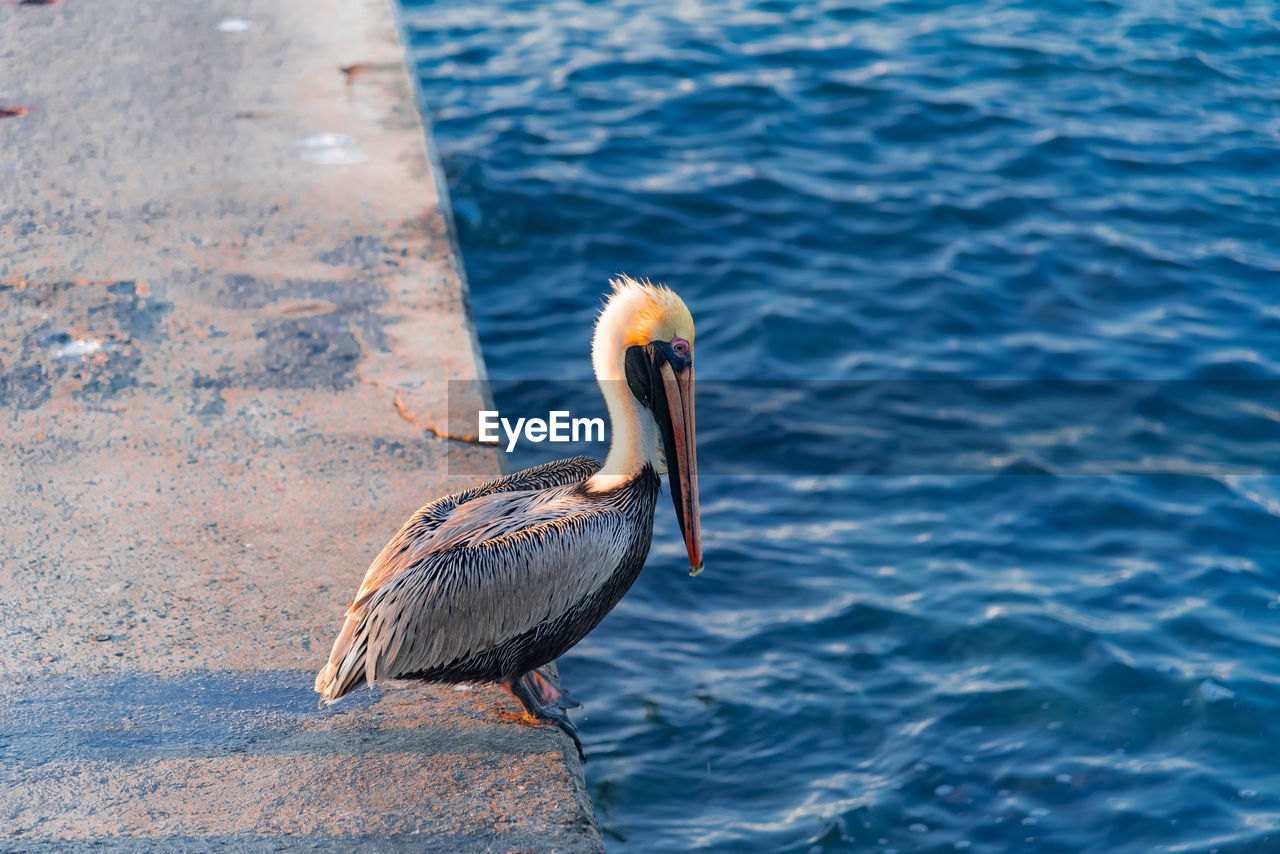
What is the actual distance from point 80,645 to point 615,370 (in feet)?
5.10

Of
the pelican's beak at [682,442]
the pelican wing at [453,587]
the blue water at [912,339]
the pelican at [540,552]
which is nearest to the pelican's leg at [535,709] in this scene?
the pelican at [540,552]

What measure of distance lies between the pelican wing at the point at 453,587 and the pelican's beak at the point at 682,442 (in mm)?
266

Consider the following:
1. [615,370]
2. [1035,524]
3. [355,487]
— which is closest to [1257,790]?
[1035,524]

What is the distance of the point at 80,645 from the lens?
10.3 ft

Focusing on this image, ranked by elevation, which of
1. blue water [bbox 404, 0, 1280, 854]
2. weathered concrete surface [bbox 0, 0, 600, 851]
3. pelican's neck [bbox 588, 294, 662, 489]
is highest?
pelican's neck [bbox 588, 294, 662, 489]

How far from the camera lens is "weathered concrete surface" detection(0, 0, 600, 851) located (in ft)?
9.06

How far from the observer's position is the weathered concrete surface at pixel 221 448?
2762 mm

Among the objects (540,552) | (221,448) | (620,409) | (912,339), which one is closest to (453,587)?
(540,552)

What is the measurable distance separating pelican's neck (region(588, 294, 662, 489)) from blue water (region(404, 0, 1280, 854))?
1.34 meters

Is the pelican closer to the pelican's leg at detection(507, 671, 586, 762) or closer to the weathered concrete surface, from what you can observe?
the pelican's leg at detection(507, 671, 586, 762)

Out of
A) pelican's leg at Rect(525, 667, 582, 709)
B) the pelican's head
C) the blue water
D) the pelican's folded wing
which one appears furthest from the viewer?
the blue water

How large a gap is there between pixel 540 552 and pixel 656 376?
0.55 metres

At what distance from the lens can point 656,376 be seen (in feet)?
9.95

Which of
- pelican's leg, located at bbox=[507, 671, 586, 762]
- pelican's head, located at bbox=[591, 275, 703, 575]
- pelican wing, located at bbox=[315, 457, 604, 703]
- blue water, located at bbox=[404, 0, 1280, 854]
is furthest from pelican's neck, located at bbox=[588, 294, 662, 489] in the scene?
blue water, located at bbox=[404, 0, 1280, 854]
